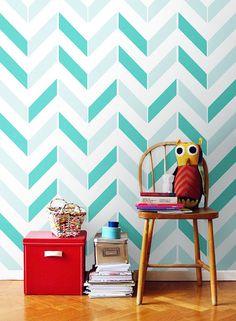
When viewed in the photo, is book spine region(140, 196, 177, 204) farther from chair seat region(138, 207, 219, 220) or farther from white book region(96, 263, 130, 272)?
white book region(96, 263, 130, 272)

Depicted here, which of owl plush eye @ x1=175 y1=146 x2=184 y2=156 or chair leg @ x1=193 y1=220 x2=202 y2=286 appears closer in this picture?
owl plush eye @ x1=175 y1=146 x2=184 y2=156

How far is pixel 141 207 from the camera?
2727mm

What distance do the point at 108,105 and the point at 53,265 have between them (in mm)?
997

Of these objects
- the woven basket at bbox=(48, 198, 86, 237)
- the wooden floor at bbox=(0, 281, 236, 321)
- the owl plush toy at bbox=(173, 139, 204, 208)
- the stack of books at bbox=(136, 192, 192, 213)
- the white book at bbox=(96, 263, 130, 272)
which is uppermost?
the owl plush toy at bbox=(173, 139, 204, 208)

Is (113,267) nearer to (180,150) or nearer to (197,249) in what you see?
(197,249)

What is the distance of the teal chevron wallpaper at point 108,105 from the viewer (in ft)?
10.7

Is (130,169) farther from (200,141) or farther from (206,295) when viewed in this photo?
(206,295)

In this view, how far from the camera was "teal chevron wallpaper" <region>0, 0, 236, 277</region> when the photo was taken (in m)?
3.25

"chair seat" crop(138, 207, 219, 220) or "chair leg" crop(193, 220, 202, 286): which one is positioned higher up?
"chair seat" crop(138, 207, 219, 220)

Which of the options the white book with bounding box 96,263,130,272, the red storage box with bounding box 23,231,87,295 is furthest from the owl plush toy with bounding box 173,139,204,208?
the red storage box with bounding box 23,231,87,295

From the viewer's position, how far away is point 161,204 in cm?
274

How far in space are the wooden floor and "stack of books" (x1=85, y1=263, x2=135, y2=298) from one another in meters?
0.04

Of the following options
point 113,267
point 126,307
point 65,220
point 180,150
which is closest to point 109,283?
point 113,267

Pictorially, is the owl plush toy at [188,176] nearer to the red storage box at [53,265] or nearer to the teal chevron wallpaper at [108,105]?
the teal chevron wallpaper at [108,105]
